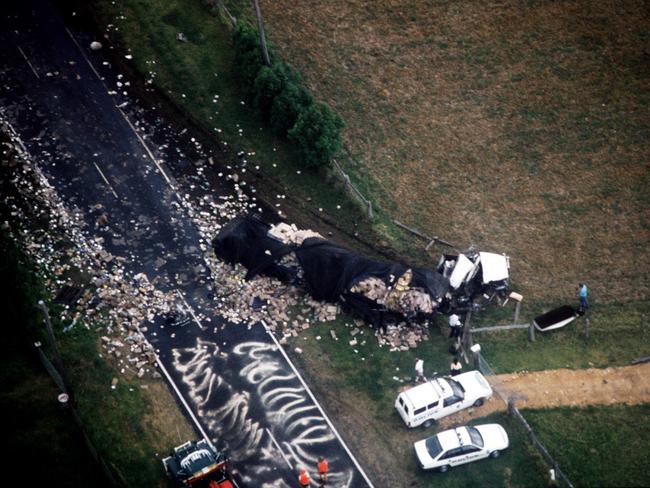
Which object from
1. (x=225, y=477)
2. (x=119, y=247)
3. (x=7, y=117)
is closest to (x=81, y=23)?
(x=7, y=117)

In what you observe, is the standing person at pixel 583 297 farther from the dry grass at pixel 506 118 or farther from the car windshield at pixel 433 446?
the car windshield at pixel 433 446

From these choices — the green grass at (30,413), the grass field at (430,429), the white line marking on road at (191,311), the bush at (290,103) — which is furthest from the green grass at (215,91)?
the green grass at (30,413)

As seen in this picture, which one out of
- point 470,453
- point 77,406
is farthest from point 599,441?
point 77,406

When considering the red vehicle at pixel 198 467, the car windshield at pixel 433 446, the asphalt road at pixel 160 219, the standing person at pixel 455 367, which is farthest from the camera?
the standing person at pixel 455 367

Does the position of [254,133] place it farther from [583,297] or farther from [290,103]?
[583,297]

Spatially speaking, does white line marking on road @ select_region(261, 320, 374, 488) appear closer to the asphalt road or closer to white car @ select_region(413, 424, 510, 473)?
the asphalt road
